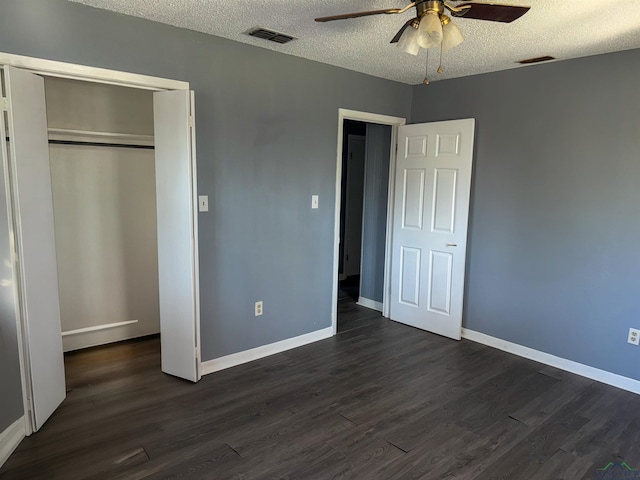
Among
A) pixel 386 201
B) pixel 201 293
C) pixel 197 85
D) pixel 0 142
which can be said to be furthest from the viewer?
pixel 386 201

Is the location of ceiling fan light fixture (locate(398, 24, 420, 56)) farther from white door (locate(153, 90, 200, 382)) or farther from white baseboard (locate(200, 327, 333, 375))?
white baseboard (locate(200, 327, 333, 375))

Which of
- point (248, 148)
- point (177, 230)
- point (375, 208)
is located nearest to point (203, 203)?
point (177, 230)

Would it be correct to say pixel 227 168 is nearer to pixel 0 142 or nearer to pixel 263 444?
pixel 0 142

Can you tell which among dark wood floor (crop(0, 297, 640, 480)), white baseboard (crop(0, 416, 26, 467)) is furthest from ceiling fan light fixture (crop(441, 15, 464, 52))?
white baseboard (crop(0, 416, 26, 467))

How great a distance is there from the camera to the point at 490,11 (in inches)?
74.7

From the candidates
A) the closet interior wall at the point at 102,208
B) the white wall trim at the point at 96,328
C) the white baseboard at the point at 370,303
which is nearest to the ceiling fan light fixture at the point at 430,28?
the closet interior wall at the point at 102,208

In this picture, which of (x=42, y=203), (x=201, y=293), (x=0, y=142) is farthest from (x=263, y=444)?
(x=0, y=142)

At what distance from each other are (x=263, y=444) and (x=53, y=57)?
8.10ft

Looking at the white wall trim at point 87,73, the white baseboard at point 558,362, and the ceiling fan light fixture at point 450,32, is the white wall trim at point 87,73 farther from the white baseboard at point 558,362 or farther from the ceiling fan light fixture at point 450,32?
the white baseboard at point 558,362

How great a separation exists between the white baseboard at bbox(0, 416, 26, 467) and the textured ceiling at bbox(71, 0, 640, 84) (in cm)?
238

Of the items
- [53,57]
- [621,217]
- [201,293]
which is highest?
[53,57]

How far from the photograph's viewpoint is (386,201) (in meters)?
4.73

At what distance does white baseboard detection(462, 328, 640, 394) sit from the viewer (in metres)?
3.17

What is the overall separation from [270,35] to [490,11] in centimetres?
156
